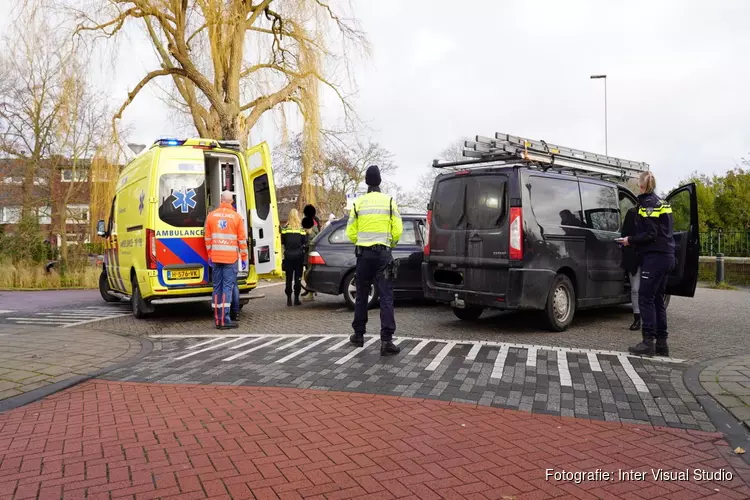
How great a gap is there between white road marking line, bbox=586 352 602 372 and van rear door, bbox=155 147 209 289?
18.2ft

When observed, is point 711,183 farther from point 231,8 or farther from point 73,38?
point 73,38

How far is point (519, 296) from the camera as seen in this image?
6.75m

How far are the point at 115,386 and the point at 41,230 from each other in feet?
58.1

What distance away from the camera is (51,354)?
6.29m

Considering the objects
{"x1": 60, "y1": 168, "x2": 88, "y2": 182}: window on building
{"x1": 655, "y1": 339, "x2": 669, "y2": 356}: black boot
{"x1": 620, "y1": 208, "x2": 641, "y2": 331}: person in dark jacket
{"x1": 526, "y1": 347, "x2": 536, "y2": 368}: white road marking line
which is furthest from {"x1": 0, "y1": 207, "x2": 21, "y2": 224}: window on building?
{"x1": 655, "y1": 339, "x2": 669, "y2": 356}: black boot

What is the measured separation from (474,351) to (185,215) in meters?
4.93

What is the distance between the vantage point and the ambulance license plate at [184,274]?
8453mm

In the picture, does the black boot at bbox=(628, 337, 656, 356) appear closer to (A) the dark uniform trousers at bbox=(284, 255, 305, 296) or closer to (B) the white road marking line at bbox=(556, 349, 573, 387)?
(B) the white road marking line at bbox=(556, 349, 573, 387)

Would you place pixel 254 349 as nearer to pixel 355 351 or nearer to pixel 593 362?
pixel 355 351

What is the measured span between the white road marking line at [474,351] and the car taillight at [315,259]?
3.86 meters

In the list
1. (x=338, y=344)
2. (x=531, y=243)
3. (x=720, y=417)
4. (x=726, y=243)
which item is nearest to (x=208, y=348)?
(x=338, y=344)

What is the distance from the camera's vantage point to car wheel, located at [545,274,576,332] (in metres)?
7.12

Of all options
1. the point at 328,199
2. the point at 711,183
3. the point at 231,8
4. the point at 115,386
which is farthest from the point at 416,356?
the point at 328,199

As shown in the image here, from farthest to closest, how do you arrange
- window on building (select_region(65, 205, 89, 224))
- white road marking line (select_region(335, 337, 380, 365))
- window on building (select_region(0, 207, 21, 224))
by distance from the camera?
window on building (select_region(65, 205, 89, 224)), window on building (select_region(0, 207, 21, 224)), white road marking line (select_region(335, 337, 380, 365))
